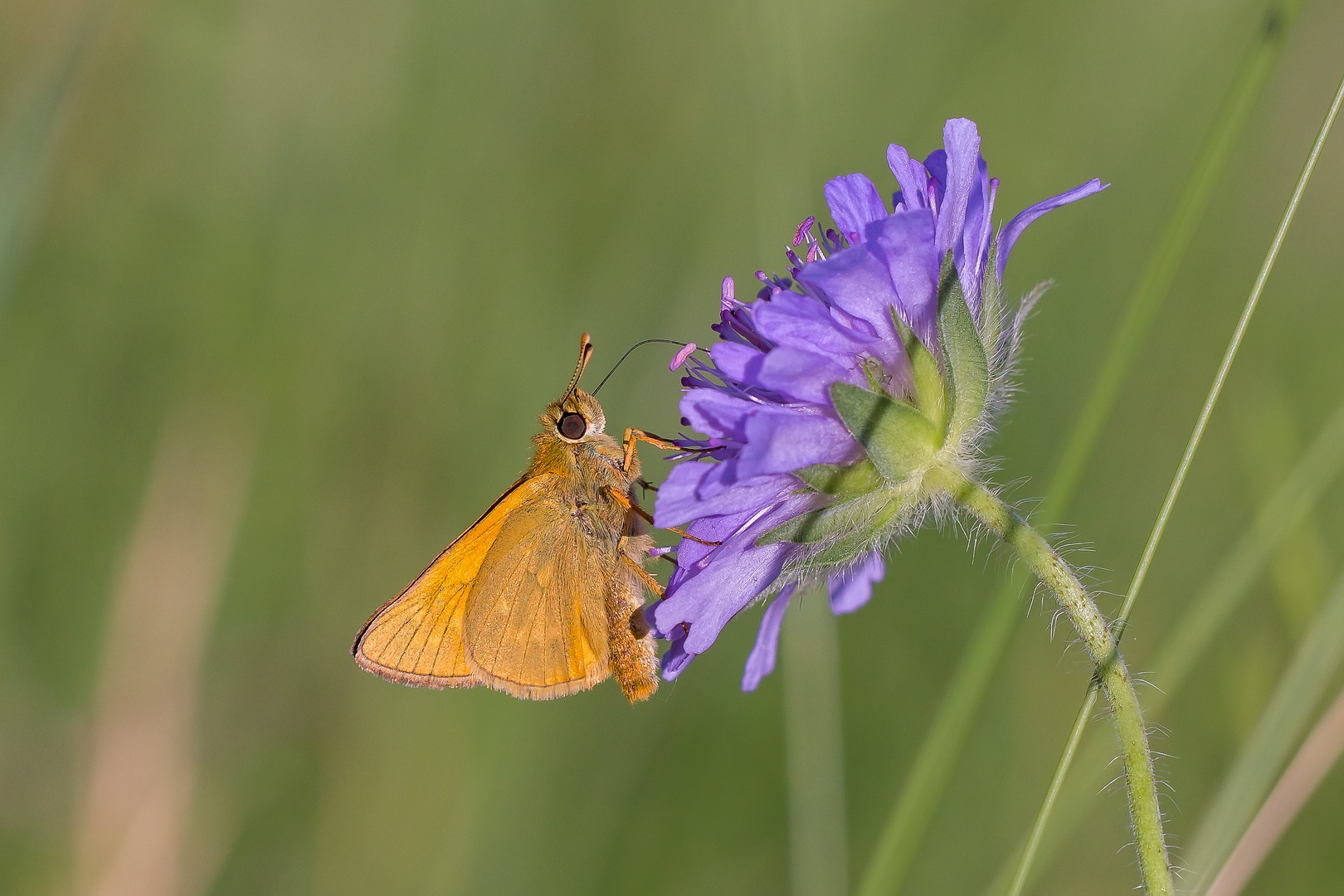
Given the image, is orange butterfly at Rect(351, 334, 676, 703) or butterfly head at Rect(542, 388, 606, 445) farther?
butterfly head at Rect(542, 388, 606, 445)

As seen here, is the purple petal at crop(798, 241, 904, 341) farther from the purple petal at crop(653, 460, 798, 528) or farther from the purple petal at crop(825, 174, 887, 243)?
the purple petal at crop(653, 460, 798, 528)

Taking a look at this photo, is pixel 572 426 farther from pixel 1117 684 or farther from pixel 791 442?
pixel 1117 684

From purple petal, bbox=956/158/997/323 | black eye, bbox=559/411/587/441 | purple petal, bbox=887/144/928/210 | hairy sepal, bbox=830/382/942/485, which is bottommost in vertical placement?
black eye, bbox=559/411/587/441

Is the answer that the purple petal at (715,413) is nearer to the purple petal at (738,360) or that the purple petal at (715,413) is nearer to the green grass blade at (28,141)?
the purple petal at (738,360)

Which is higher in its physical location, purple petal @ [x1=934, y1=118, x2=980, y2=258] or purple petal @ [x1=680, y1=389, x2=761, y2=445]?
purple petal @ [x1=934, y1=118, x2=980, y2=258]

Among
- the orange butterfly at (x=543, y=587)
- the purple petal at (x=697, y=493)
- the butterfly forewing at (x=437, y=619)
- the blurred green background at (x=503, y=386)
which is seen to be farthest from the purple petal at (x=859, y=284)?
the blurred green background at (x=503, y=386)

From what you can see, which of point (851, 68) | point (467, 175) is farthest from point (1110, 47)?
point (467, 175)

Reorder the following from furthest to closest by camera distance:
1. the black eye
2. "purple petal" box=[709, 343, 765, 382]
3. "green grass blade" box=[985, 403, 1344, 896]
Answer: the black eye < "green grass blade" box=[985, 403, 1344, 896] < "purple petal" box=[709, 343, 765, 382]

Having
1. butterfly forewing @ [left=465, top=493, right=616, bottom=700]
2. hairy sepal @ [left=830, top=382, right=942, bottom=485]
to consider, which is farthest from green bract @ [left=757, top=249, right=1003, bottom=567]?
butterfly forewing @ [left=465, top=493, right=616, bottom=700]
